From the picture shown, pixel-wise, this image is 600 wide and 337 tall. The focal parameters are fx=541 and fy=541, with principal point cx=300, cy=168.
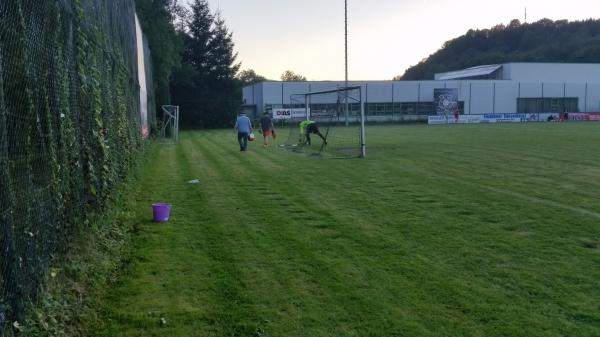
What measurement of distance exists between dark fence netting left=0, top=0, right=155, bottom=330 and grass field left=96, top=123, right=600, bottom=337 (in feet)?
2.49

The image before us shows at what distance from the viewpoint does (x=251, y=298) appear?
464cm

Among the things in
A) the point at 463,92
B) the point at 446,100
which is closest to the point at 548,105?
the point at 463,92

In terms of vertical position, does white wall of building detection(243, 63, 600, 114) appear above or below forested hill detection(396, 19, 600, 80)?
below

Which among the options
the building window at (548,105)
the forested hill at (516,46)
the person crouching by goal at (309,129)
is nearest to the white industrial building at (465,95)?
the building window at (548,105)

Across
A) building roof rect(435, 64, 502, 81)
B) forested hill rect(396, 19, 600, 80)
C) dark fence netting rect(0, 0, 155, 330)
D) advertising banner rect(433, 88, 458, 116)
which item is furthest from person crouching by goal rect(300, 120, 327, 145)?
forested hill rect(396, 19, 600, 80)

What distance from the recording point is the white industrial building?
196ft

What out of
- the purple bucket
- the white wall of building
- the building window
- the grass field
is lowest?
the grass field

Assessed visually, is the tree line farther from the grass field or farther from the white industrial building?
the grass field

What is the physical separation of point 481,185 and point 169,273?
23.7 feet

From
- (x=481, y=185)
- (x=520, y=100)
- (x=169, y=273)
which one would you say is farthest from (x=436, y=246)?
(x=520, y=100)

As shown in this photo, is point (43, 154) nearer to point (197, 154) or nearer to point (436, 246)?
point (436, 246)

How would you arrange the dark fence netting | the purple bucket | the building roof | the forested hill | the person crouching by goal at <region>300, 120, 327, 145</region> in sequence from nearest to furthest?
the dark fence netting < the purple bucket < the person crouching by goal at <region>300, 120, 327, 145</region> < the building roof < the forested hill

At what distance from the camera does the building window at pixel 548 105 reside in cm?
6556

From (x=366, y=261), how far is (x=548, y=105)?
2686 inches
